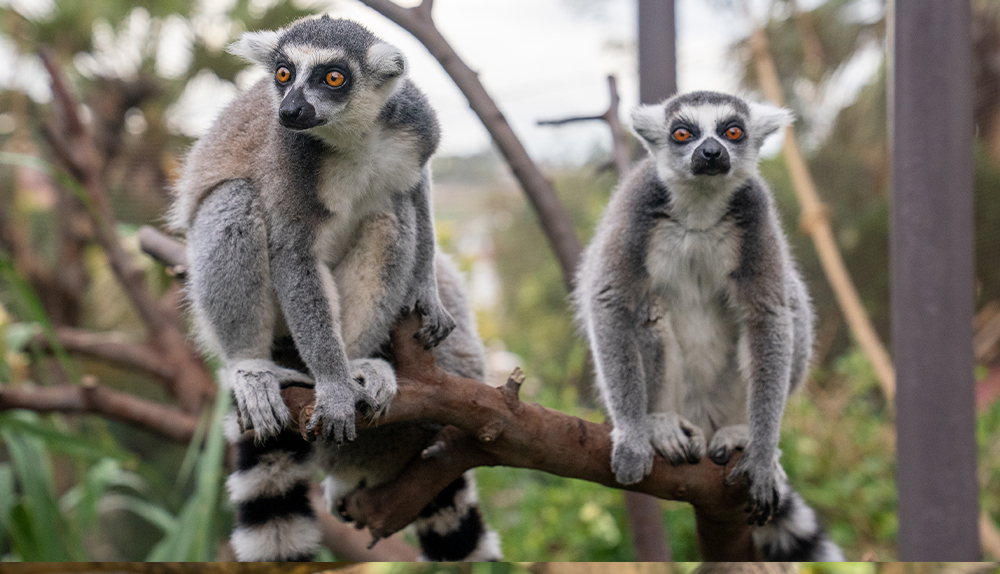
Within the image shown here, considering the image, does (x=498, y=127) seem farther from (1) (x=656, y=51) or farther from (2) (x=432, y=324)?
(2) (x=432, y=324)

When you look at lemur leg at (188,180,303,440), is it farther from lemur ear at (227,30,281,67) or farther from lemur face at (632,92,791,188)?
lemur face at (632,92,791,188)

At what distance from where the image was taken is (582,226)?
463 centimetres

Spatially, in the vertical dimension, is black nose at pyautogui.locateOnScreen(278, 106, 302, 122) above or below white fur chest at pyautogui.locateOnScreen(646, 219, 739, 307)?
above

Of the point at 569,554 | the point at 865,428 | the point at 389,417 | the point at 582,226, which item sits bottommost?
the point at 569,554

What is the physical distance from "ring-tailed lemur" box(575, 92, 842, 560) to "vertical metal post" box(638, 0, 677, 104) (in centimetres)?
12

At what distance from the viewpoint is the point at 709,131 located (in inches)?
59.9

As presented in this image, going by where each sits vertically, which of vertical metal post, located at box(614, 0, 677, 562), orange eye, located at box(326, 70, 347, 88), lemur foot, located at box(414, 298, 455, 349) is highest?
vertical metal post, located at box(614, 0, 677, 562)

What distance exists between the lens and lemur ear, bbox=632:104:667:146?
1.58m

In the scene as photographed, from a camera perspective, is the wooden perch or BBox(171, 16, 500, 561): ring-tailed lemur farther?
the wooden perch

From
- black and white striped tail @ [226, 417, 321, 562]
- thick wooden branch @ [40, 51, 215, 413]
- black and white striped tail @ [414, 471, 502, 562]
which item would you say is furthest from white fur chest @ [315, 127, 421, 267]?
thick wooden branch @ [40, 51, 215, 413]

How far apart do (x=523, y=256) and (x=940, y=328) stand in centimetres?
414

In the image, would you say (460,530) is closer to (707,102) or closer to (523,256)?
(707,102)

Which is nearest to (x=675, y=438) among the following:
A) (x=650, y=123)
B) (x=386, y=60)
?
(x=650, y=123)

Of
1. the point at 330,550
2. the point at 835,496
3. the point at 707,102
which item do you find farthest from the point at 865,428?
the point at 707,102
